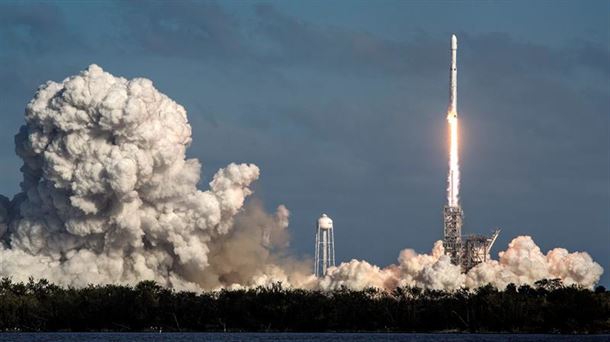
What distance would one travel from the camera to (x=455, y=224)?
17388 cm

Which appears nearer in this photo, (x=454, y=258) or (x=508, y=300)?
(x=508, y=300)

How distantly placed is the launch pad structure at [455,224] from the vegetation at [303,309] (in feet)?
26.5

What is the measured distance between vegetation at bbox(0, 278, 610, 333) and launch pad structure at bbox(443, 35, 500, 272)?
807 centimetres

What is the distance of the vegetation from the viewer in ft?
537

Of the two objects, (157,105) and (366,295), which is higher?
(157,105)

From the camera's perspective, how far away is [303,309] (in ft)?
545

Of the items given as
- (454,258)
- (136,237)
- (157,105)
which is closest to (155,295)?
(136,237)

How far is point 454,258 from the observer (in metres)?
176

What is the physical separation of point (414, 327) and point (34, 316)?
31215 millimetres

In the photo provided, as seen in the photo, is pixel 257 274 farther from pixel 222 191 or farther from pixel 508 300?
pixel 508 300

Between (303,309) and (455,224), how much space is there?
54.4ft

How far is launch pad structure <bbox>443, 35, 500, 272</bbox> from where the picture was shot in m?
170

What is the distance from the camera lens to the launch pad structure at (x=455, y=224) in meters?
170

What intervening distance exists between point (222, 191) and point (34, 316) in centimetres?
1881
